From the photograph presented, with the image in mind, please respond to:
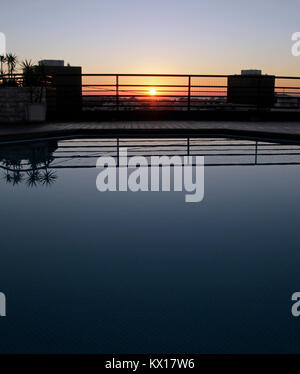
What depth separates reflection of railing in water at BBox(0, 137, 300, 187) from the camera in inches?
224

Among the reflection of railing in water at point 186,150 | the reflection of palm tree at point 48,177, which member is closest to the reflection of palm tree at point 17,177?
the reflection of palm tree at point 48,177

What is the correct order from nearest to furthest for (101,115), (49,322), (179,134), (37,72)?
(49,322) < (179,134) < (37,72) < (101,115)

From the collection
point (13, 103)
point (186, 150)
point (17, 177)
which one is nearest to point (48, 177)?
point (17, 177)

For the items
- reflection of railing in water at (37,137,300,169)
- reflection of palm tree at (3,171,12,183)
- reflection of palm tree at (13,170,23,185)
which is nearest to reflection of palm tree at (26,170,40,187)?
reflection of palm tree at (13,170,23,185)

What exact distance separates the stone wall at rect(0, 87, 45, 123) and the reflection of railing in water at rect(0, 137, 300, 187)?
228 centimetres

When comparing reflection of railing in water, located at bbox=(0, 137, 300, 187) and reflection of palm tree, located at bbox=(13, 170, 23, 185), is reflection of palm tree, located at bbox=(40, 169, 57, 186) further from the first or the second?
reflection of palm tree, located at bbox=(13, 170, 23, 185)

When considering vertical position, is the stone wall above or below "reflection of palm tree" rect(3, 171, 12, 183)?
above

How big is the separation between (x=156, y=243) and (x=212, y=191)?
1739 millimetres

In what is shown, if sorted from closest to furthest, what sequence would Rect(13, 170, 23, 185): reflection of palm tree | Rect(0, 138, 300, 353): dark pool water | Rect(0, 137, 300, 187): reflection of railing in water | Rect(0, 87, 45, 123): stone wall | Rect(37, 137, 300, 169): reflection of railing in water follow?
1. Rect(0, 138, 300, 353): dark pool water
2. Rect(13, 170, 23, 185): reflection of palm tree
3. Rect(0, 137, 300, 187): reflection of railing in water
4. Rect(37, 137, 300, 169): reflection of railing in water
5. Rect(0, 87, 45, 123): stone wall

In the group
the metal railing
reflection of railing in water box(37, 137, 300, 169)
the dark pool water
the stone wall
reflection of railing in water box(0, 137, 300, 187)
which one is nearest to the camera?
the dark pool water

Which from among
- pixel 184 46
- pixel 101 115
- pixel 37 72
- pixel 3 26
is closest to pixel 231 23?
pixel 184 46

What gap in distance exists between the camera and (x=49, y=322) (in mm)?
1896

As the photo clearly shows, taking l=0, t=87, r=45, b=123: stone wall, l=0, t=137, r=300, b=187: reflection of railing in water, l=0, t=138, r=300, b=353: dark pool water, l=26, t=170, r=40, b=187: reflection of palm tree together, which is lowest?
l=0, t=138, r=300, b=353: dark pool water

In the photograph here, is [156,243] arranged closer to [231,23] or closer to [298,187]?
[298,187]
